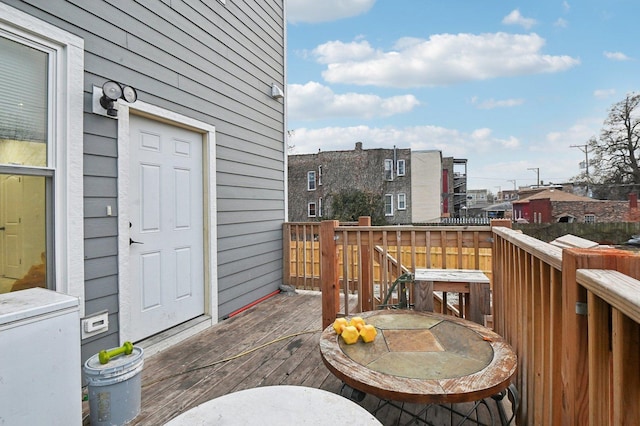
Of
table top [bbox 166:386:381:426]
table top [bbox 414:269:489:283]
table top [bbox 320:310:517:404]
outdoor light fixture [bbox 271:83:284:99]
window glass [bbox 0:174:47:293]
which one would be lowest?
table top [bbox 320:310:517:404]

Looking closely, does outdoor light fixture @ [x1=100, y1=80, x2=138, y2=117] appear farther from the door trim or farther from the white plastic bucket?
the white plastic bucket

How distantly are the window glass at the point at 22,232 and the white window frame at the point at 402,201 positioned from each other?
19.4m

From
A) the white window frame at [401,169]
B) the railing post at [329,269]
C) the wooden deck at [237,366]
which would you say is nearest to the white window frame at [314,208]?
the white window frame at [401,169]

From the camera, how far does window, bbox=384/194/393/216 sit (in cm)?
2028

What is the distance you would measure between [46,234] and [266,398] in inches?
78.2

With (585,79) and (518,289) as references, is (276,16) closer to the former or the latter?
(518,289)

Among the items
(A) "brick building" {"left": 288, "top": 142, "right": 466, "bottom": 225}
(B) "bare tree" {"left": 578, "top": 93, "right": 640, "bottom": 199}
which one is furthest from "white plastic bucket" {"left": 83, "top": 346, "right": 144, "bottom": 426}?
(B) "bare tree" {"left": 578, "top": 93, "right": 640, "bottom": 199}

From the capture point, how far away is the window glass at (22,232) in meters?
1.94

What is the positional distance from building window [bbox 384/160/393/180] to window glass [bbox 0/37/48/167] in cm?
1920

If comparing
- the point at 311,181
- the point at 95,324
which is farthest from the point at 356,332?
the point at 311,181

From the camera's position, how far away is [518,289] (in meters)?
1.76

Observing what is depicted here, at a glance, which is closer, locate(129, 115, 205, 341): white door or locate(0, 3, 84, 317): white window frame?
locate(0, 3, 84, 317): white window frame

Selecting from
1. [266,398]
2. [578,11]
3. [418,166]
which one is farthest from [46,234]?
[418,166]

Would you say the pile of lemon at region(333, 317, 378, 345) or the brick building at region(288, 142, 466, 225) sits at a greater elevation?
the brick building at region(288, 142, 466, 225)
